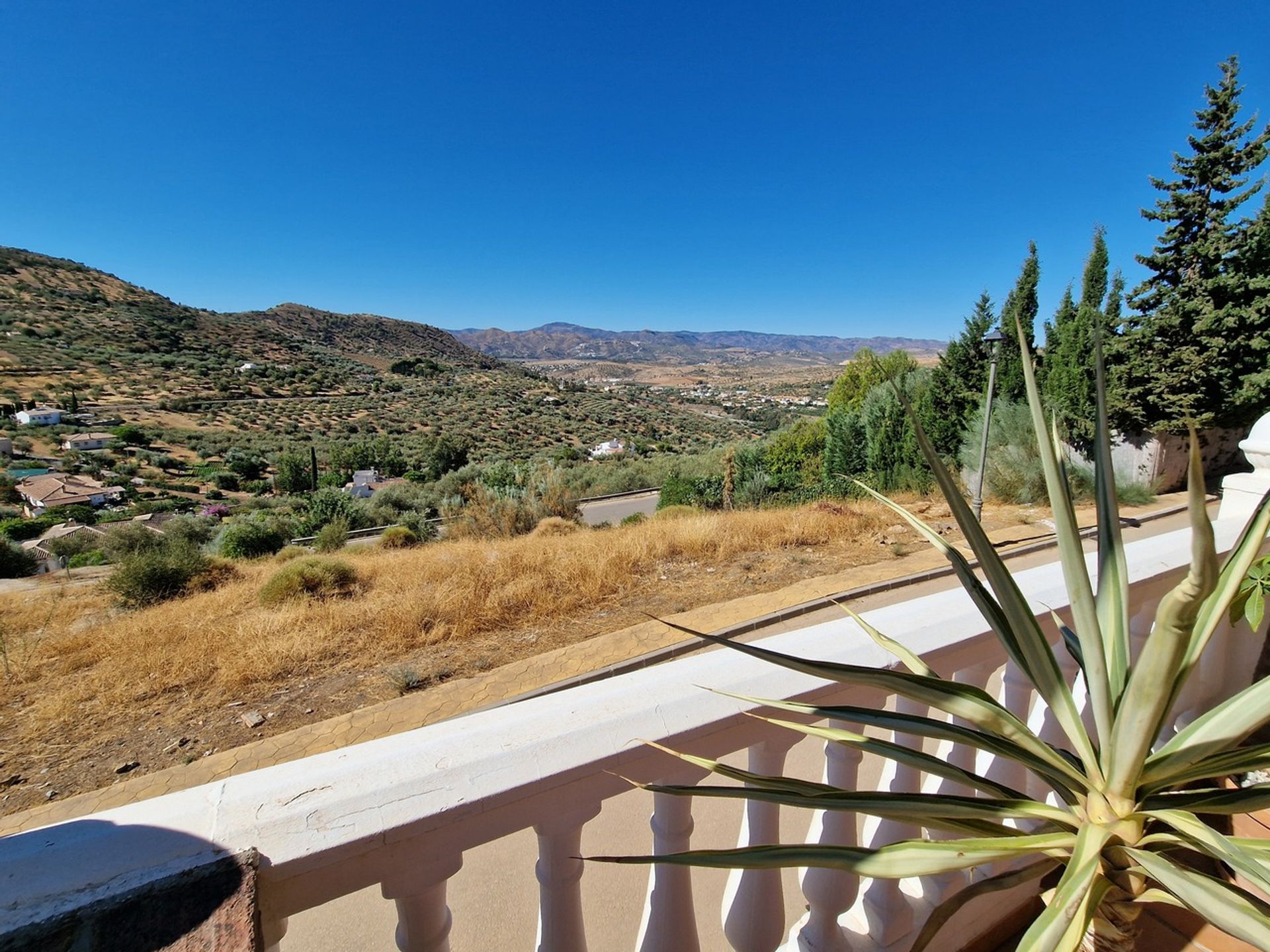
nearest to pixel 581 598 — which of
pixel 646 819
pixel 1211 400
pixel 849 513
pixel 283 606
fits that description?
pixel 283 606

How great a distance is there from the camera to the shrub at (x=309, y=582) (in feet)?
22.1

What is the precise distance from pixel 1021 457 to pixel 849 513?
475 cm

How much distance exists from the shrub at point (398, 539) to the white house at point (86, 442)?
24.5 meters

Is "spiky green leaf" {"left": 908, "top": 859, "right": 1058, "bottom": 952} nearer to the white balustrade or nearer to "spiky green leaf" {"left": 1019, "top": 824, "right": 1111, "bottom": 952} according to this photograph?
"spiky green leaf" {"left": 1019, "top": 824, "right": 1111, "bottom": 952}

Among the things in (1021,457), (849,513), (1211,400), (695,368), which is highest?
(695,368)

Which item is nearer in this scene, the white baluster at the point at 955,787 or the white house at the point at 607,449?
the white baluster at the point at 955,787

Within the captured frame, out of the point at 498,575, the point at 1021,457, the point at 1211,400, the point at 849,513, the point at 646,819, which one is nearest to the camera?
Answer: the point at 646,819

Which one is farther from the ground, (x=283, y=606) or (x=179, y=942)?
(x=179, y=942)

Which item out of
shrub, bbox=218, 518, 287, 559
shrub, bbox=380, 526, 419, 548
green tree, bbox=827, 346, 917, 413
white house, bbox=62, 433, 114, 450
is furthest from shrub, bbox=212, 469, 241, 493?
green tree, bbox=827, 346, 917, 413

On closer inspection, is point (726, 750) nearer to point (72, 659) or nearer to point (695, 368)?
point (72, 659)

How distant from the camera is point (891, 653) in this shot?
1.07 meters

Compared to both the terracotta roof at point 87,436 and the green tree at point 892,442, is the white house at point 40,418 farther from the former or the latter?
the green tree at point 892,442

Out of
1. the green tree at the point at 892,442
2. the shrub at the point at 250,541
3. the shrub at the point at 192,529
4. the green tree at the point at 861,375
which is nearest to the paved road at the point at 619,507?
the green tree at the point at 892,442

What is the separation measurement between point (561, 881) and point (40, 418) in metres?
40.2
